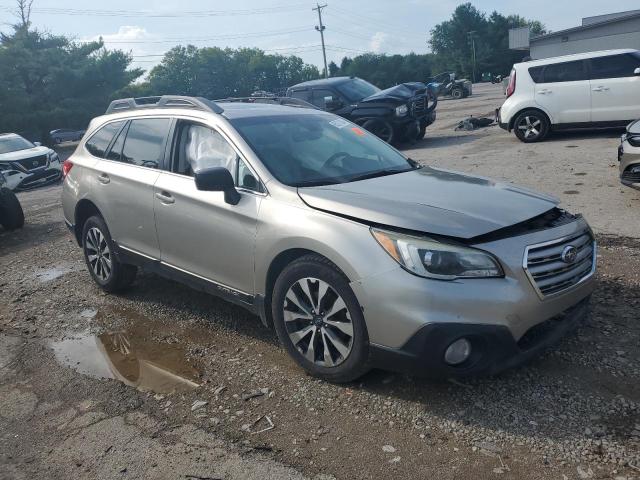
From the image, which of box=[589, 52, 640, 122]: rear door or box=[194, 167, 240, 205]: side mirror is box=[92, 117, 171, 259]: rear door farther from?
box=[589, 52, 640, 122]: rear door

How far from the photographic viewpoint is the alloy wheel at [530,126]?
1295 centimetres

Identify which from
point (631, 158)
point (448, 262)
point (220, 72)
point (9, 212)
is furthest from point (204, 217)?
point (220, 72)

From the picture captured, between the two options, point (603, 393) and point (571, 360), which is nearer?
point (603, 393)

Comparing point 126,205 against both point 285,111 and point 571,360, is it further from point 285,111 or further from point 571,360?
point 571,360

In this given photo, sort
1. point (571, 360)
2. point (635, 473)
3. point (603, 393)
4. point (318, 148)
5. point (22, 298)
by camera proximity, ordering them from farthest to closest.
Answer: point (22, 298)
point (318, 148)
point (571, 360)
point (603, 393)
point (635, 473)

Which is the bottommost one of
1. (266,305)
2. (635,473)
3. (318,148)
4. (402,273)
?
(635,473)

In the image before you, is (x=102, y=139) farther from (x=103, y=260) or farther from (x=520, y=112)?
(x=520, y=112)

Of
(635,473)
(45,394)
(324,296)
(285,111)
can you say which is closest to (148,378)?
(45,394)

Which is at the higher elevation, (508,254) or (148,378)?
(508,254)

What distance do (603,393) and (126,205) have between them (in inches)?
154

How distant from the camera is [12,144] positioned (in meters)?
17.4

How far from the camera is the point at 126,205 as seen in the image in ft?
16.9

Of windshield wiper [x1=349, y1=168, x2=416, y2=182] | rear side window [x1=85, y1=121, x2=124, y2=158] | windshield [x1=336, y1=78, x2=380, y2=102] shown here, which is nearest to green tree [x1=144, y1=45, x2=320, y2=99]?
windshield [x1=336, y1=78, x2=380, y2=102]

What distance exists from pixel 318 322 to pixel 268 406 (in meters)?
0.57
